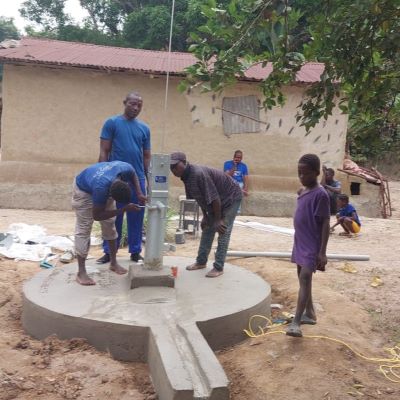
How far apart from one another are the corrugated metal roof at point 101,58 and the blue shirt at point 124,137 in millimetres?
4550

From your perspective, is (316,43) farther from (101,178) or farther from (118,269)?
(118,269)

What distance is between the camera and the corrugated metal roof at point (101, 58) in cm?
961

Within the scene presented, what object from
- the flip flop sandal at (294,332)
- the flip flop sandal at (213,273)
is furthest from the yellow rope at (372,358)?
the flip flop sandal at (213,273)

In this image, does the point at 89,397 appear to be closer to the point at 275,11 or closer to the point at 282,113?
the point at 275,11

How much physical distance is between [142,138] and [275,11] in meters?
2.39

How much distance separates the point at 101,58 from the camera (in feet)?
33.9

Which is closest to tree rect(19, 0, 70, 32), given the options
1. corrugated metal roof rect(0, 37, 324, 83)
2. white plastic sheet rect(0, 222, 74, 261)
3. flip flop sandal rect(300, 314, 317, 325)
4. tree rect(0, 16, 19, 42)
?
→ tree rect(0, 16, 19, 42)

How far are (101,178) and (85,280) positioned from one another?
0.94 m

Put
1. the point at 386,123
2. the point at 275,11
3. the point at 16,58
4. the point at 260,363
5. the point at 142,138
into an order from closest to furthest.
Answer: the point at 275,11 < the point at 260,363 < the point at 386,123 < the point at 142,138 < the point at 16,58

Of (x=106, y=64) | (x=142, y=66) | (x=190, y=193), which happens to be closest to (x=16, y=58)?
(x=106, y=64)

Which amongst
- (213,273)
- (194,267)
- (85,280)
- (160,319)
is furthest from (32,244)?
(160,319)

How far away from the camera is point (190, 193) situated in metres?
4.43

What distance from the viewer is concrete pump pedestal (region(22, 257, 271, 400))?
9.76ft

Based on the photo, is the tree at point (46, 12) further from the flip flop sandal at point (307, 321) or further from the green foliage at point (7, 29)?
the flip flop sandal at point (307, 321)
